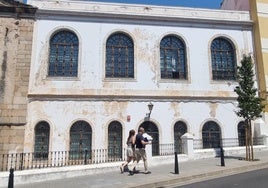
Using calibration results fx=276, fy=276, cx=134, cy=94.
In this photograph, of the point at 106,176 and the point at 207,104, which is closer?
the point at 106,176

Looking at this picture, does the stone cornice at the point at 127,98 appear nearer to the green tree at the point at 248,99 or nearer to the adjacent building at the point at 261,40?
the adjacent building at the point at 261,40

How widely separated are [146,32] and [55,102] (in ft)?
23.8

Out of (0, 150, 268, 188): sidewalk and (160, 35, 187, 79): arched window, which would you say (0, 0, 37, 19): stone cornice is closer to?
(160, 35, 187, 79): arched window

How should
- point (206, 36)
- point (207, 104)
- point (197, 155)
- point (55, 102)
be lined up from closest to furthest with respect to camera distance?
1. point (197, 155)
2. point (55, 102)
3. point (207, 104)
4. point (206, 36)

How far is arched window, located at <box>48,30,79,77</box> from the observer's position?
16.7 metres

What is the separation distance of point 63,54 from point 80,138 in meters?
5.31

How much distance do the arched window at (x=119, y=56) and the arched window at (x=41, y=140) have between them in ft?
15.7

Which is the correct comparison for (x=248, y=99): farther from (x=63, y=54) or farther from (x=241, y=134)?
(x=63, y=54)

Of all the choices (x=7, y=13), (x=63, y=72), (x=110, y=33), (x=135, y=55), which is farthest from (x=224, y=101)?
(x=7, y=13)

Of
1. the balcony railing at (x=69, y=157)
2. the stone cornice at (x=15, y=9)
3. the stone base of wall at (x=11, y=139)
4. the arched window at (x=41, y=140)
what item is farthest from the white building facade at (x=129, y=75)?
the stone cornice at (x=15, y=9)

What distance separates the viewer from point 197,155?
1401 centimetres

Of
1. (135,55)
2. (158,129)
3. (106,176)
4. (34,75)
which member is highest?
(135,55)

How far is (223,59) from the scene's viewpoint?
1864 centimetres

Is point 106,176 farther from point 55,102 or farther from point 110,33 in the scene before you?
point 110,33
